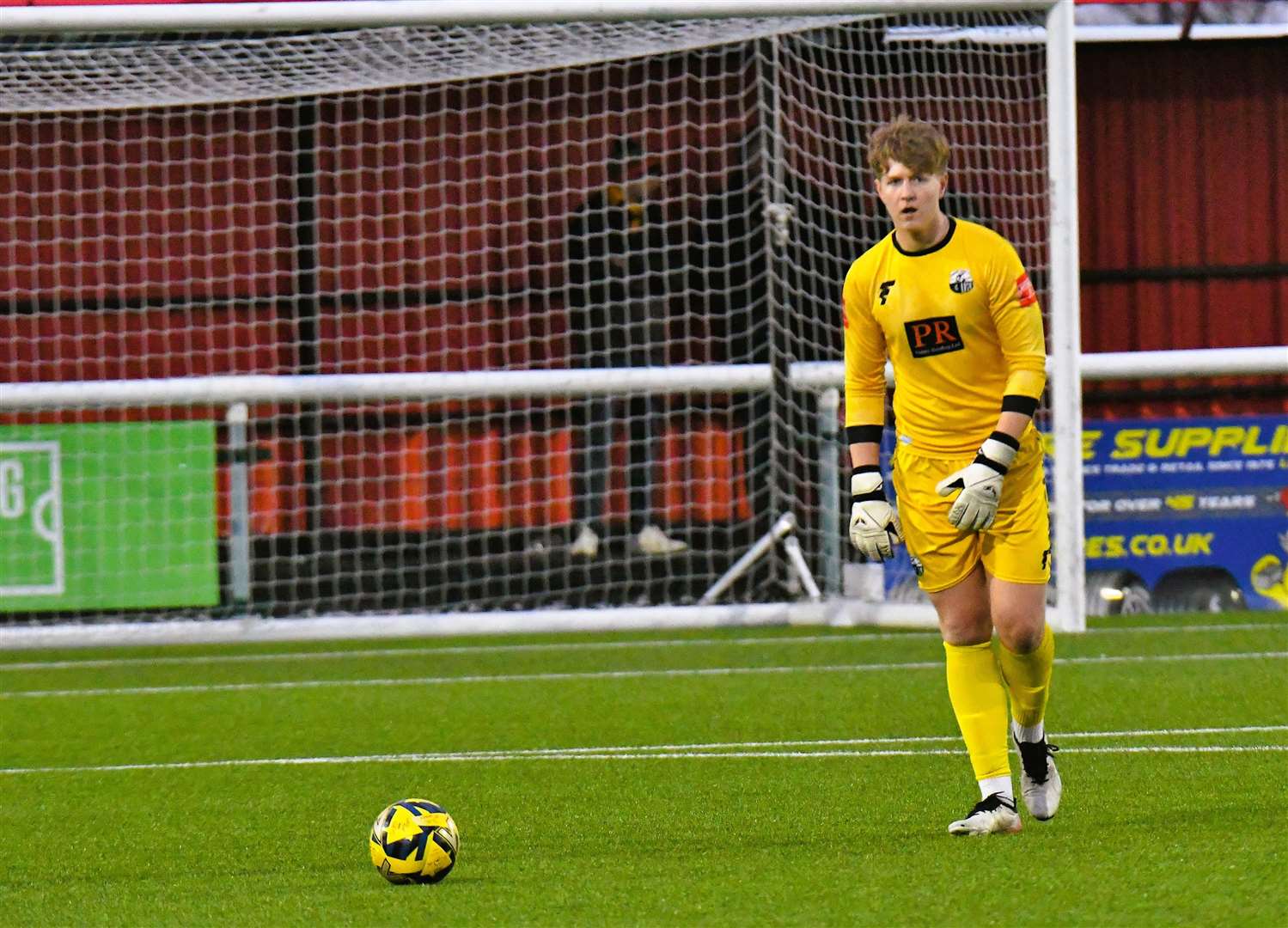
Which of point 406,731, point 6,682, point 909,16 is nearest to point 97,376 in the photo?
point 6,682

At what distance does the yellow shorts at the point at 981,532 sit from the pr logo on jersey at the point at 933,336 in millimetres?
251

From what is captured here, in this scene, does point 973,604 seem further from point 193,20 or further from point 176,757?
point 193,20

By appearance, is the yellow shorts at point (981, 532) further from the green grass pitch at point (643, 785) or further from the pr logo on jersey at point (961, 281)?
the green grass pitch at point (643, 785)

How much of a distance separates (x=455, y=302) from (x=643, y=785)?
7.27 metres

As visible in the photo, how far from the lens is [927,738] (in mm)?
6305

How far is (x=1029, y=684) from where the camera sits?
15.5 ft

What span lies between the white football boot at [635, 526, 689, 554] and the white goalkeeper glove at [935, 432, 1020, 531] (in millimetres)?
6926

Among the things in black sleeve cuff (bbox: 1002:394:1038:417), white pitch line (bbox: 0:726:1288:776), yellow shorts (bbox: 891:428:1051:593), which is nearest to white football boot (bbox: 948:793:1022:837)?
yellow shorts (bbox: 891:428:1051:593)

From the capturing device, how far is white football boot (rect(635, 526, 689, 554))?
11383 mm

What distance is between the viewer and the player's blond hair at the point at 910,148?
446 cm

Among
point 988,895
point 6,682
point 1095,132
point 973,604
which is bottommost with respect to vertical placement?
point 6,682

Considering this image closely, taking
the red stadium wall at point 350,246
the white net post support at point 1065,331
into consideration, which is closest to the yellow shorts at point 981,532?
the white net post support at point 1065,331

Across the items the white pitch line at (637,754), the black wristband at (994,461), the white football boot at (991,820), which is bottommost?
the white pitch line at (637,754)

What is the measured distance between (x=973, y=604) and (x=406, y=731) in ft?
9.01
